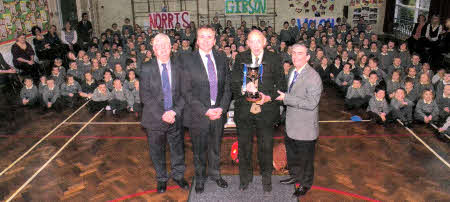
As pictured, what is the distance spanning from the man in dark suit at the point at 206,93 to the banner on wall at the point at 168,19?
10748 mm

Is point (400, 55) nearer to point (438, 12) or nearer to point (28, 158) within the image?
point (438, 12)

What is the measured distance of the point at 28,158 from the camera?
4.84 meters

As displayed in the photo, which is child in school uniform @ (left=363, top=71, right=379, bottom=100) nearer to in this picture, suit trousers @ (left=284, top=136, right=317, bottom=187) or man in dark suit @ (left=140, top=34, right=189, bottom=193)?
suit trousers @ (left=284, top=136, right=317, bottom=187)

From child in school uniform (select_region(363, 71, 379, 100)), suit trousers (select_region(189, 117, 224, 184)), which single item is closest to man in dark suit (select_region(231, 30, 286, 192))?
suit trousers (select_region(189, 117, 224, 184))

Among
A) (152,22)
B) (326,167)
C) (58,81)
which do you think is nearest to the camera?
(326,167)

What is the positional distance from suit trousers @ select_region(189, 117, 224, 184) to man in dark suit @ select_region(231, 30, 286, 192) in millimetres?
257

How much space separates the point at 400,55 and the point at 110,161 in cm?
731

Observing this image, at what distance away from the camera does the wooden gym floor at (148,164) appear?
385 centimetres

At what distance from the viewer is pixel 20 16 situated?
943 centimetres

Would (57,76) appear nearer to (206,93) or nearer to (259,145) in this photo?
(206,93)

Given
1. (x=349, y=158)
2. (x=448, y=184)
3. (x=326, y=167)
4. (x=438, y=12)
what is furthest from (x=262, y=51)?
(x=438, y=12)

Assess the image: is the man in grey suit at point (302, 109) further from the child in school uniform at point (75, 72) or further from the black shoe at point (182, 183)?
the child in school uniform at point (75, 72)

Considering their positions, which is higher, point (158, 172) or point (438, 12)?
point (438, 12)

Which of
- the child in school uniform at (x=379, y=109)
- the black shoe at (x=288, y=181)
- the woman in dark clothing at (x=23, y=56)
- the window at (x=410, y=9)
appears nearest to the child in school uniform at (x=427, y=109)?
the child in school uniform at (x=379, y=109)
